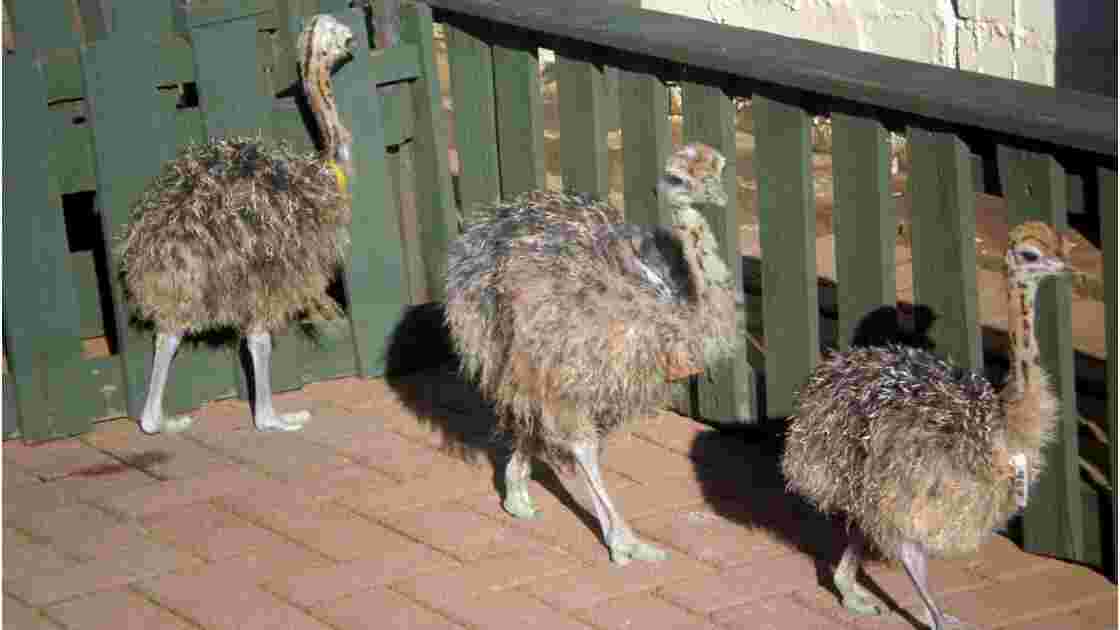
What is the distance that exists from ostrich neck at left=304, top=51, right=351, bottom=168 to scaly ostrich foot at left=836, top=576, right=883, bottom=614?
9.43ft

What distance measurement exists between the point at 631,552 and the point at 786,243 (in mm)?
1263

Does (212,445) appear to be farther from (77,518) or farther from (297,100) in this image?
(297,100)

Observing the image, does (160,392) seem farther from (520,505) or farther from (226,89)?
(520,505)

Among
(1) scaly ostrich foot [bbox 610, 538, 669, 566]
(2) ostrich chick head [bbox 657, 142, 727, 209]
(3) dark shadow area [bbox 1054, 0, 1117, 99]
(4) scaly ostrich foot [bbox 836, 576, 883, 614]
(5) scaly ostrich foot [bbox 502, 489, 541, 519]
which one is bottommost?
(4) scaly ostrich foot [bbox 836, 576, 883, 614]

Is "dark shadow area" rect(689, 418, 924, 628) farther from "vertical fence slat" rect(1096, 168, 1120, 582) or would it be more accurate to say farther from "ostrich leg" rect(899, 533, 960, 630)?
"vertical fence slat" rect(1096, 168, 1120, 582)

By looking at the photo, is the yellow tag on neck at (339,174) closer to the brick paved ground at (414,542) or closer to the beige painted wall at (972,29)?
the brick paved ground at (414,542)

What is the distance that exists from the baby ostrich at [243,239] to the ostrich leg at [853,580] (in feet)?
8.15

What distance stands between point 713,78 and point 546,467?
1.58 metres

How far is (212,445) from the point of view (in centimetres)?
677

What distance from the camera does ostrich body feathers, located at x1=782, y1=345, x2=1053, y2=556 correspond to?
4910 millimetres

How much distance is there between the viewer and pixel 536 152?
7055 millimetres

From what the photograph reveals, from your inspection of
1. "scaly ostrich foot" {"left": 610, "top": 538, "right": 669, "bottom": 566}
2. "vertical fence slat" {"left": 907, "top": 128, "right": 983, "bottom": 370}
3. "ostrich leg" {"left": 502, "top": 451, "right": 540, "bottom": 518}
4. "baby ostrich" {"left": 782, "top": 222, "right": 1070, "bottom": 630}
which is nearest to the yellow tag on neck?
"ostrich leg" {"left": 502, "top": 451, "right": 540, "bottom": 518}

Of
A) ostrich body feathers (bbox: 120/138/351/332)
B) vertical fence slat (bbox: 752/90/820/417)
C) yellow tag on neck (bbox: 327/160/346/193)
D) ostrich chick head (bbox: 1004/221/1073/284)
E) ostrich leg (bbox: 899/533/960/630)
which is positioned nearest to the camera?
ostrich chick head (bbox: 1004/221/1073/284)

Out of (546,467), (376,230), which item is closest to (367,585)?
(546,467)
